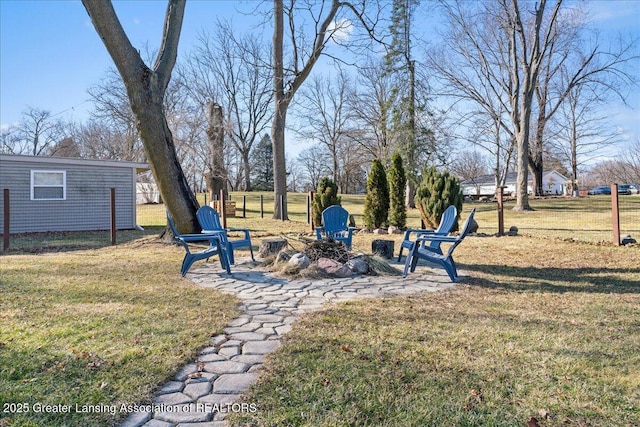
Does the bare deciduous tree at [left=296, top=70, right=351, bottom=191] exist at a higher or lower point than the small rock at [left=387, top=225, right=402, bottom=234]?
higher

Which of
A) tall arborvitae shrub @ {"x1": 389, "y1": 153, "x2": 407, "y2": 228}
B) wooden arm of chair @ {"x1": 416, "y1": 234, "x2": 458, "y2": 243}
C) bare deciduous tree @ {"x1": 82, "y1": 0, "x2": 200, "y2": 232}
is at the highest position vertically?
bare deciduous tree @ {"x1": 82, "y1": 0, "x2": 200, "y2": 232}

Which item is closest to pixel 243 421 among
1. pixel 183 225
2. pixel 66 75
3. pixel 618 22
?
pixel 183 225

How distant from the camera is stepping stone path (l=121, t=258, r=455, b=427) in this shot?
188 centimetres

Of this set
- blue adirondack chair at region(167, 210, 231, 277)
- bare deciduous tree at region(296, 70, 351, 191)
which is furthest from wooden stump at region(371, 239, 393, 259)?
bare deciduous tree at region(296, 70, 351, 191)

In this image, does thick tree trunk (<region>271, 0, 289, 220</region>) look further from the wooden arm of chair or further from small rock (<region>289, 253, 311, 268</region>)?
the wooden arm of chair

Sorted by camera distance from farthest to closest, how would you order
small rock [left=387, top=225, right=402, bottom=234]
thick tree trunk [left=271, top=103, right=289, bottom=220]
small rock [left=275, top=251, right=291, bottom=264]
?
thick tree trunk [left=271, top=103, right=289, bottom=220] < small rock [left=387, top=225, right=402, bottom=234] < small rock [left=275, top=251, right=291, bottom=264]

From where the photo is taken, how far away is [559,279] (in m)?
4.90

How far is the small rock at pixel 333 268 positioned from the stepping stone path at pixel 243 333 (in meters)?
0.17

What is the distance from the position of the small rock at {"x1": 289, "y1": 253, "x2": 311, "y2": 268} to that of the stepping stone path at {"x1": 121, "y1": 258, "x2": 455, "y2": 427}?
338 millimetres

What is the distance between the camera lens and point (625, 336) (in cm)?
283

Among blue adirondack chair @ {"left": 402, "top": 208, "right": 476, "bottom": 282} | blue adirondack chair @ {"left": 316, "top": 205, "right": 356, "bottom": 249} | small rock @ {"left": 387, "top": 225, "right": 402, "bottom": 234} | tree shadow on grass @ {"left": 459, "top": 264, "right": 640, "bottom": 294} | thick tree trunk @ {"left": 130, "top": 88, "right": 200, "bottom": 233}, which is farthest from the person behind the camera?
small rock @ {"left": 387, "top": 225, "right": 402, "bottom": 234}

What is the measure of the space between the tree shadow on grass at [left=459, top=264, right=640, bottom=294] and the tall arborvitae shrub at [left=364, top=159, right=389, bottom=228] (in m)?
4.99

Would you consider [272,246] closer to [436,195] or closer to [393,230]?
[393,230]

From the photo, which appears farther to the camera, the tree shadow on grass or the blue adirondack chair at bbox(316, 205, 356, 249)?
the blue adirondack chair at bbox(316, 205, 356, 249)
